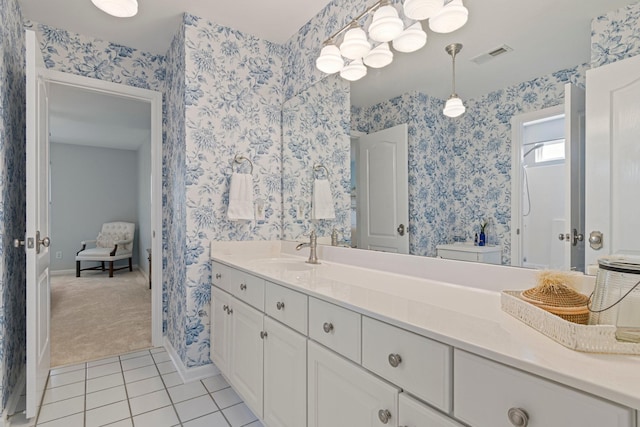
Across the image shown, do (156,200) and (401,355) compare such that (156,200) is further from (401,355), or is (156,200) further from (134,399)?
(401,355)

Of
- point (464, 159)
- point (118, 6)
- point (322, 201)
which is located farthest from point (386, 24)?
point (118, 6)

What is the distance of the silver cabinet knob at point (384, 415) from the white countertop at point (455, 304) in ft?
0.84

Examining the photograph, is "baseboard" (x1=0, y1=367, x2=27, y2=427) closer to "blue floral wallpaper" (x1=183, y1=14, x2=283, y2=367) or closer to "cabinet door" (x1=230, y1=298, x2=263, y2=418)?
"blue floral wallpaper" (x1=183, y1=14, x2=283, y2=367)

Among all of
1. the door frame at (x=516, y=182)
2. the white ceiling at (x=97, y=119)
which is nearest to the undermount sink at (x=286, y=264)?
the door frame at (x=516, y=182)

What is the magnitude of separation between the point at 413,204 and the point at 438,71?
0.58 m

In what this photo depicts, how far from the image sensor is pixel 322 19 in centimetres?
215

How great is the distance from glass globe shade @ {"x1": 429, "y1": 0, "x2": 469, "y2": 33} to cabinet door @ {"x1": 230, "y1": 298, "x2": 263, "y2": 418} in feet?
4.93

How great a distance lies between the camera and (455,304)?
1.17 m

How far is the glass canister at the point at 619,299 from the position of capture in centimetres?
66

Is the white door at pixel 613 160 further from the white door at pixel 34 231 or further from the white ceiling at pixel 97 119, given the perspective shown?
the white ceiling at pixel 97 119

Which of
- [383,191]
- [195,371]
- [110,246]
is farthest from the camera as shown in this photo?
[110,246]

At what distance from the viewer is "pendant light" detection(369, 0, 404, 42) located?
5.05ft

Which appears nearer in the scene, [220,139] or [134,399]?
[134,399]

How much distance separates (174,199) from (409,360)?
2113 millimetres
